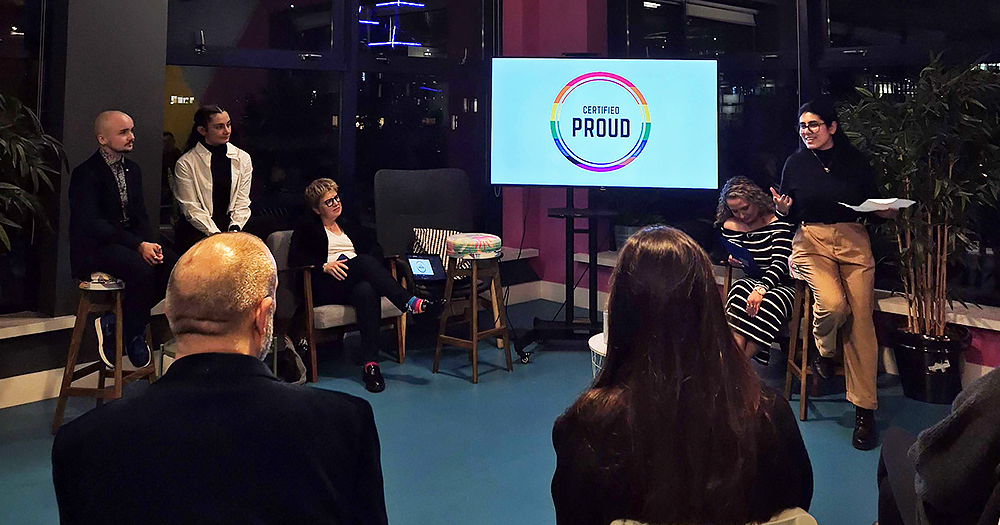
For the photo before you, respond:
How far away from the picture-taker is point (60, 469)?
123 centimetres

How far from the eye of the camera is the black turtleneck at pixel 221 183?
449cm

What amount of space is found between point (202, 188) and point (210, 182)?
0.18 feet

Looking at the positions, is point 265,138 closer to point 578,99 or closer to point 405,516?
point 578,99

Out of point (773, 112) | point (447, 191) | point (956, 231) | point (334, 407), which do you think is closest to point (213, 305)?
point (334, 407)

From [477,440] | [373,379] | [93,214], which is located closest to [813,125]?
[477,440]

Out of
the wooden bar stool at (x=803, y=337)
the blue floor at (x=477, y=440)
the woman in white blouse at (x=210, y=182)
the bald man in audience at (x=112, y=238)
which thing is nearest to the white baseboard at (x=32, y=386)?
the blue floor at (x=477, y=440)

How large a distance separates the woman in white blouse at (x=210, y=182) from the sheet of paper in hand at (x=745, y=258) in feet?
8.37

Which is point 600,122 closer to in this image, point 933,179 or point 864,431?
point 933,179

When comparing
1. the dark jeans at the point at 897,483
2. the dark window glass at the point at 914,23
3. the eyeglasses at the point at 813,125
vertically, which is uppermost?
the dark window glass at the point at 914,23

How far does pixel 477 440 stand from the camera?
358 centimetres

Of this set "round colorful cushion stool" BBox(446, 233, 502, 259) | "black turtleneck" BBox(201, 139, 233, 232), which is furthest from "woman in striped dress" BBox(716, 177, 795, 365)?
"black turtleneck" BBox(201, 139, 233, 232)

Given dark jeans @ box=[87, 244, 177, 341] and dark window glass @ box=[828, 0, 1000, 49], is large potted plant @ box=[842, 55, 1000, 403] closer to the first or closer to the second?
dark window glass @ box=[828, 0, 1000, 49]

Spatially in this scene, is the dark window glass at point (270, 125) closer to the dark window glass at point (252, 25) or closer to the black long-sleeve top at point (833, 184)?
the dark window glass at point (252, 25)

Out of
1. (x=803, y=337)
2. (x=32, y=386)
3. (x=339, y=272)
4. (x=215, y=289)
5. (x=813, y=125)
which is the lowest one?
(x=32, y=386)
